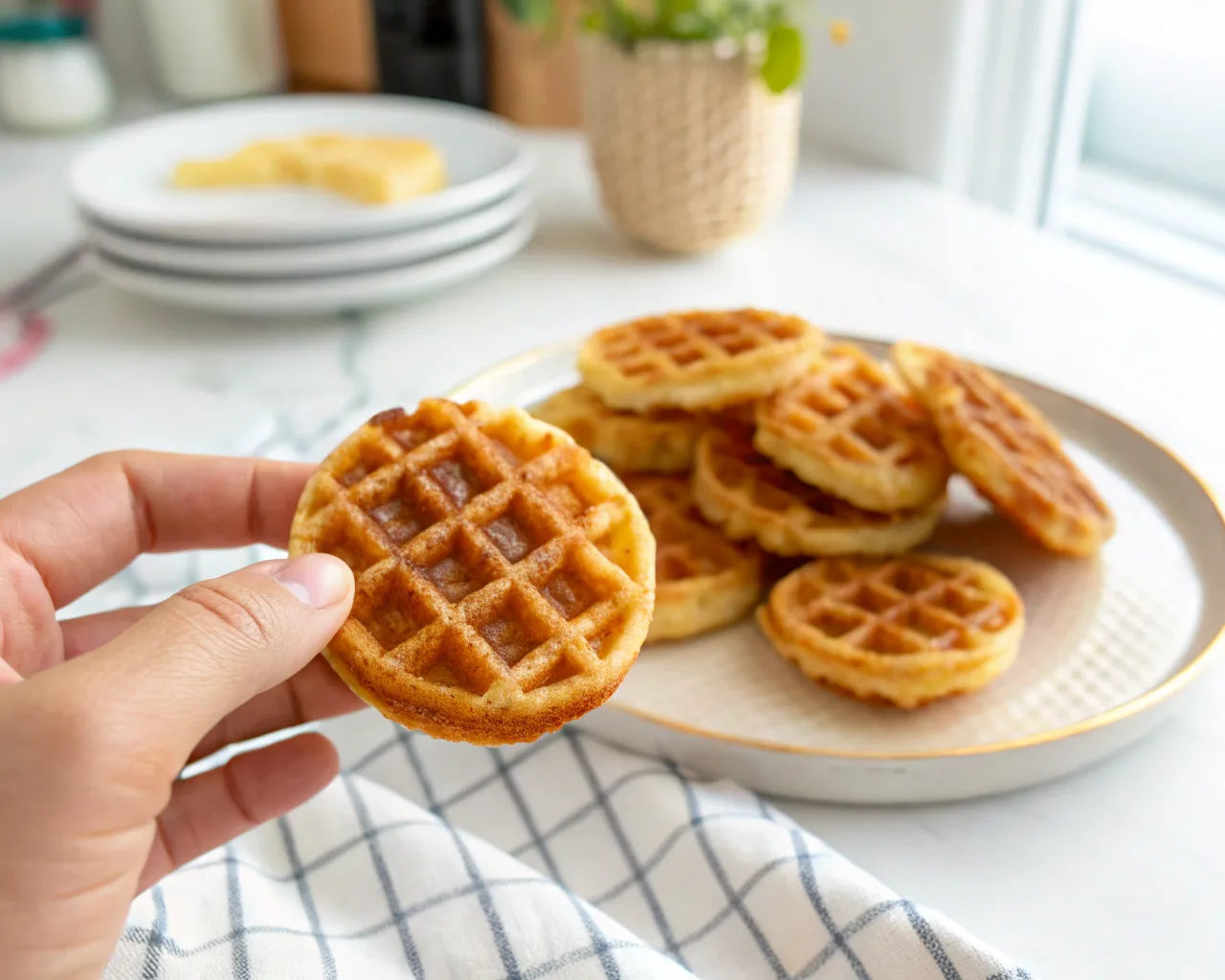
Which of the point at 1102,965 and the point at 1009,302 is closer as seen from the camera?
the point at 1102,965

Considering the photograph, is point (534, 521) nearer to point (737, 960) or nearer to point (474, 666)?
point (474, 666)

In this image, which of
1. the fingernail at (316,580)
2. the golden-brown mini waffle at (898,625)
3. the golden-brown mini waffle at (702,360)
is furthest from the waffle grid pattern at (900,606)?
the fingernail at (316,580)

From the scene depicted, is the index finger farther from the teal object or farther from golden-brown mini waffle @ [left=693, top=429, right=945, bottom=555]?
the teal object

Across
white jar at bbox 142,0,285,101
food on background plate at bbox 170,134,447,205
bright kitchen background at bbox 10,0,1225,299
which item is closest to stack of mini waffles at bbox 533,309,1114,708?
food on background plate at bbox 170,134,447,205

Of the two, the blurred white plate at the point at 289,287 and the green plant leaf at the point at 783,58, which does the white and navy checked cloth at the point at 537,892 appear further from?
the green plant leaf at the point at 783,58

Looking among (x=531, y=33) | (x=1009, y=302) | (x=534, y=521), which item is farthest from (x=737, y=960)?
(x=531, y=33)

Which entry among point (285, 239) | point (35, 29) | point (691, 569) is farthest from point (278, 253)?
point (35, 29)
